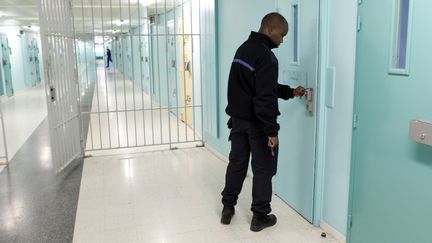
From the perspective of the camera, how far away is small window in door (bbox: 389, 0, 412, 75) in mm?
1996

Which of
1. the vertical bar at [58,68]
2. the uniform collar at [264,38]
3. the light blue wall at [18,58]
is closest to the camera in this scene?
the uniform collar at [264,38]

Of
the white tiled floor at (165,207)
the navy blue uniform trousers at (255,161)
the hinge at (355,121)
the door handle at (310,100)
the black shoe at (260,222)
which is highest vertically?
the door handle at (310,100)

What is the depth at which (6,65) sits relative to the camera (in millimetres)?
12195

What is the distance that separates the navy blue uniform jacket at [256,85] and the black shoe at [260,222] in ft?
2.38

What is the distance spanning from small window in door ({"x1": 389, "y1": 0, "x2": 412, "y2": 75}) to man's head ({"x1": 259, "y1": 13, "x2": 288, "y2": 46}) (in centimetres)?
84

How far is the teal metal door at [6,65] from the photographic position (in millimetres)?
11930

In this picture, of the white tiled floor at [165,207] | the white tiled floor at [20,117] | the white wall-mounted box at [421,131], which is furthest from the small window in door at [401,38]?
the white tiled floor at [20,117]

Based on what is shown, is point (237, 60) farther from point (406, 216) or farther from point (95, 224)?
point (95, 224)

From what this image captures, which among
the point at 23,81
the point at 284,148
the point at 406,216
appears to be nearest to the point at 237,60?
the point at 284,148

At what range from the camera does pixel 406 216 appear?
210 cm

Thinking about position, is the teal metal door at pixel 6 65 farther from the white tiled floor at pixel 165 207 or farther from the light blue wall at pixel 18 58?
the white tiled floor at pixel 165 207


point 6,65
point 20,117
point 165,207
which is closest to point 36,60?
point 6,65

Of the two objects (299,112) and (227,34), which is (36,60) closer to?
(227,34)

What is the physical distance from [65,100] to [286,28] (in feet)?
9.75
